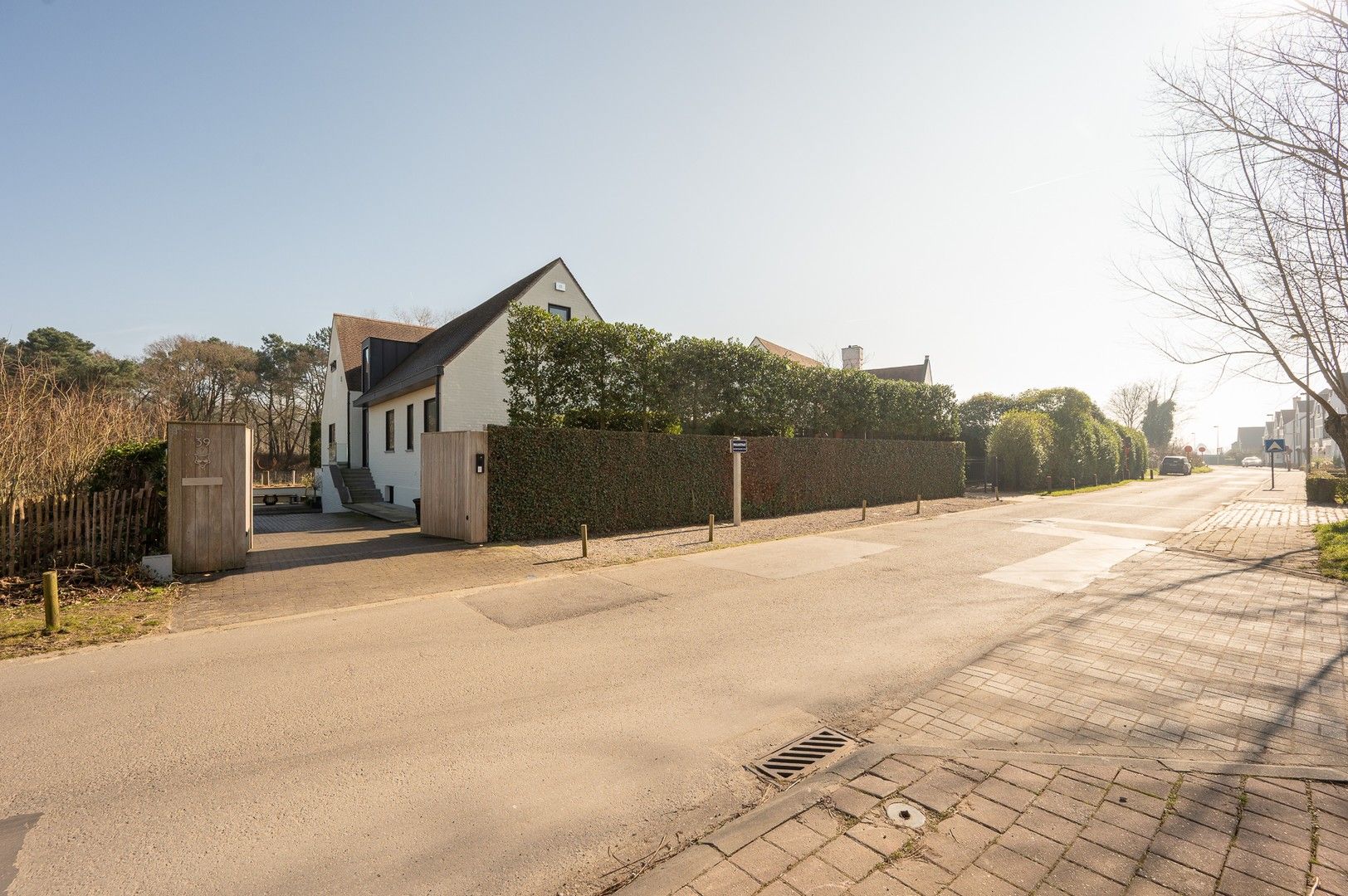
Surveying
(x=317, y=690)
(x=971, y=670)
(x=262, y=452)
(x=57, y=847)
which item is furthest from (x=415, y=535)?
(x=262, y=452)

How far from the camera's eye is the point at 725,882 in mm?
2619

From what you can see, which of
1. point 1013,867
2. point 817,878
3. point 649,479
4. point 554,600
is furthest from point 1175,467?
point 817,878

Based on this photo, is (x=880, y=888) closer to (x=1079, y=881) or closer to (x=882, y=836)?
A: (x=882, y=836)

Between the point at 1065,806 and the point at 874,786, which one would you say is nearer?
the point at 1065,806

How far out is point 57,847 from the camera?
2980 millimetres

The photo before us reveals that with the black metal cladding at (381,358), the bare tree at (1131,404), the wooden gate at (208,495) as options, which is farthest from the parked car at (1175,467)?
the wooden gate at (208,495)

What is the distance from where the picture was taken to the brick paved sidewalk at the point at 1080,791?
8.64 ft

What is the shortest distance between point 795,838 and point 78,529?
10.4 meters

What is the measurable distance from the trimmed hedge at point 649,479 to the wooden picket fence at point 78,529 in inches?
214

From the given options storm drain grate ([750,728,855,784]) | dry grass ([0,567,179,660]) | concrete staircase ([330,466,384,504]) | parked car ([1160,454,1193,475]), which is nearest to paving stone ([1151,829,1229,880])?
storm drain grate ([750,728,855,784])

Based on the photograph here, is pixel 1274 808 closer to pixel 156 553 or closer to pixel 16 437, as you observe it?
pixel 156 553

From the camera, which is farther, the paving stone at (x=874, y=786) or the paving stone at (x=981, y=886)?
the paving stone at (x=874, y=786)

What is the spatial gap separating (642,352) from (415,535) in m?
6.93

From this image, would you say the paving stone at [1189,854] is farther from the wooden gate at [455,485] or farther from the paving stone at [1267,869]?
the wooden gate at [455,485]
